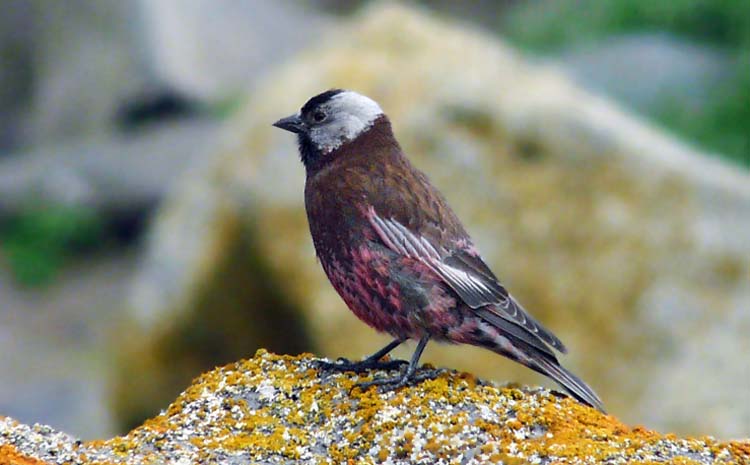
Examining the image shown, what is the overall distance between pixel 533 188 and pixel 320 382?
5.19 metres

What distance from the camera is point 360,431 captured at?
15.7 feet

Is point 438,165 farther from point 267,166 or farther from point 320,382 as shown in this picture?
point 320,382

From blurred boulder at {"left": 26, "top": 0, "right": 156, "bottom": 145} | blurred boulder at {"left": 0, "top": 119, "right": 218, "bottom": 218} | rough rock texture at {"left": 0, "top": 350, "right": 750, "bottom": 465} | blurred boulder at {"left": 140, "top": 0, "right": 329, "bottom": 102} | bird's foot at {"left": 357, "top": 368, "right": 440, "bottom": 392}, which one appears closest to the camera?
rough rock texture at {"left": 0, "top": 350, "right": 750, "bottom": 465}

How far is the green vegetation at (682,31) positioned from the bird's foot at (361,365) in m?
9.04

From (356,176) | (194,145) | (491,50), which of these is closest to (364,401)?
(356,176)

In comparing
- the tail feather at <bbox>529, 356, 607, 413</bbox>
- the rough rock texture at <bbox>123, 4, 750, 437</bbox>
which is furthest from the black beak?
the rough rock texture at <bbox>123, 4, 750, 437</bbox>

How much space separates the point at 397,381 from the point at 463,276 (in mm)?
632

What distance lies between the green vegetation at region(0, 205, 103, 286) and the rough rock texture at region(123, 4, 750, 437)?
5.53 metres

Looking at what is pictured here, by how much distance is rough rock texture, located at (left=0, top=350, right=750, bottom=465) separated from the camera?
14.5 feet

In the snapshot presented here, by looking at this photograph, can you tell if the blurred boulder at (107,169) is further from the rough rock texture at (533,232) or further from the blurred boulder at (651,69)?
the rough rock texture at (533,232)

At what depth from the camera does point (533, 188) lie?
10.1m

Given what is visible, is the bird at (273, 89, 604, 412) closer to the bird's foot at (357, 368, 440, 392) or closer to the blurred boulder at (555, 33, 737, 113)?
the bird's foot at (357, 368, 440, 392)

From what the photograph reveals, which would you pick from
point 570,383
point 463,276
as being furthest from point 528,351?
point 463,276

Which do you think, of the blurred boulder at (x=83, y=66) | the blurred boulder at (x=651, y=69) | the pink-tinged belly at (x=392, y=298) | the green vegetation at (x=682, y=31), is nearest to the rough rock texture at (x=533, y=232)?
the green vegetation at (x=682, y=31)
